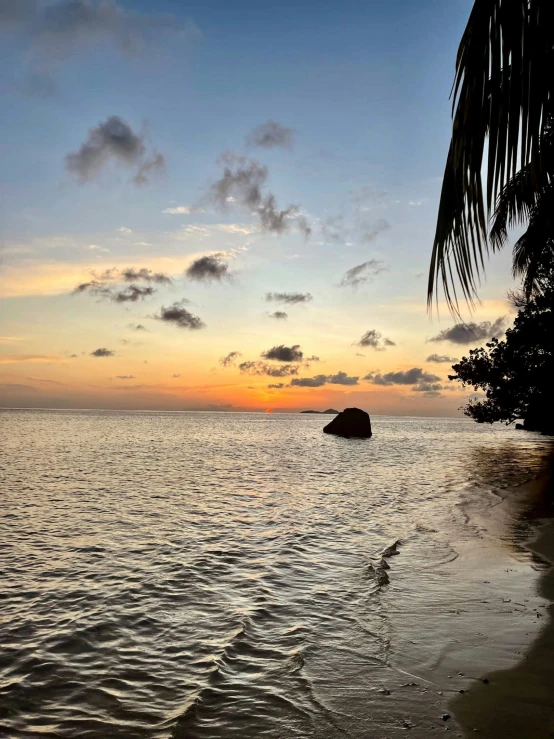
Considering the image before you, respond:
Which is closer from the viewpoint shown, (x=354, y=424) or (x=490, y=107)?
(x=490, y=107)

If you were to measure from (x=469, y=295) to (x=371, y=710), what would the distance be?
182 inches

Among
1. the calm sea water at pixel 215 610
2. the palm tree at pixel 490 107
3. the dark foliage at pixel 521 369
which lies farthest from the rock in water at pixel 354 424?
the palm tree at pixel 490 107

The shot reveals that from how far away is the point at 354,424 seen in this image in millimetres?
71500

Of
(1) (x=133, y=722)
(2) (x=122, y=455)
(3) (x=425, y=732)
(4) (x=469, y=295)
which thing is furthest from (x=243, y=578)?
(2) (x=122, y=455)

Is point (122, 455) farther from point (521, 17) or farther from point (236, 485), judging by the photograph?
point (521, 17)

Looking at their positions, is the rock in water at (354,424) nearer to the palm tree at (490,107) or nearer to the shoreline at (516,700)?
the shoreline at (516,700)

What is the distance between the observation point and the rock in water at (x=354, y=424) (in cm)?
Result: 7056

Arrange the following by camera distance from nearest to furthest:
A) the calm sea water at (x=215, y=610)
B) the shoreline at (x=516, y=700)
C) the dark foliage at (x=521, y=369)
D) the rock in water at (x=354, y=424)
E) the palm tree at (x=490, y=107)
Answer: the palm tree at (x=490, y=107) → the shoreline at (x=516, y=700) → the calm sea water at (x=215, y=610) → the dark foliage at (x=521, y=369) → the rock in water at (x=354, y=424)

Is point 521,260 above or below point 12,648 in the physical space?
above

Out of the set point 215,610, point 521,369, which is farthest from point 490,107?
point 521,369

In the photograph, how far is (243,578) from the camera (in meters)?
10.2

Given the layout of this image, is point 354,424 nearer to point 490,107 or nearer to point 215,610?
point 215,610

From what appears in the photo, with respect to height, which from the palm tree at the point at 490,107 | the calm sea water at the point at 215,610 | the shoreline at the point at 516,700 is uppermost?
the palm tree at the point at 490,107

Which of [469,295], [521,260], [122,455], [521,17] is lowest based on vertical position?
[122,455]
